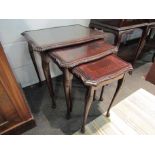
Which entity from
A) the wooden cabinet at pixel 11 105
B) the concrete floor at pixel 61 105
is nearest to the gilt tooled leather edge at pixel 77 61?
the wooden cabinet at pixel 11 105

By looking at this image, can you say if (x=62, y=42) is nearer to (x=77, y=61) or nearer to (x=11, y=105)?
(x=77, y=61)

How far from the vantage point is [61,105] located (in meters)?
1.36

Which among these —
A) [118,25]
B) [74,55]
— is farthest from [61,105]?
[118,25]

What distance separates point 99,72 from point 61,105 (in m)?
0.71

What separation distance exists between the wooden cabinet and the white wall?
50 centimetres

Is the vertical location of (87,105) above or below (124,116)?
above

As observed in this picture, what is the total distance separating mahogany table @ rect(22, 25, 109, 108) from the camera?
0.91 m

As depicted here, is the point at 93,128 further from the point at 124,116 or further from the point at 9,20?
the point at 9,20

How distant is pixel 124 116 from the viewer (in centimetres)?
128

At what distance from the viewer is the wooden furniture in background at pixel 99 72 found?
765 mm

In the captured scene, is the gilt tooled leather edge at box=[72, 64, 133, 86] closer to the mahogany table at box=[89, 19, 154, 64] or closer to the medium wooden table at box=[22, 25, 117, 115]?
the medium wooden table at box=[22, 25, 117, 115]
